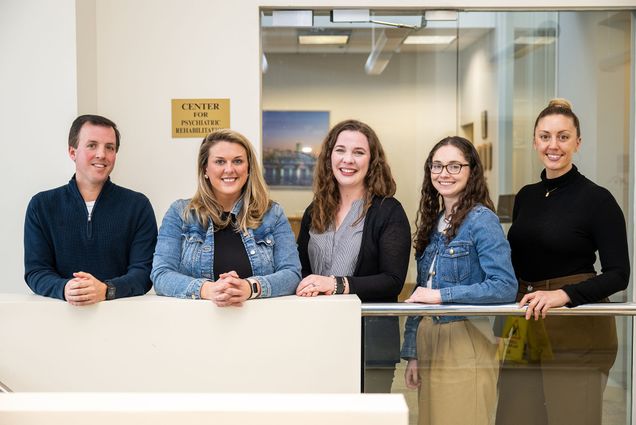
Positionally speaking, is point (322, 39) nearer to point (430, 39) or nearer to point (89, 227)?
point (430, 39)

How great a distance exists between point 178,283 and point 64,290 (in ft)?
1.37

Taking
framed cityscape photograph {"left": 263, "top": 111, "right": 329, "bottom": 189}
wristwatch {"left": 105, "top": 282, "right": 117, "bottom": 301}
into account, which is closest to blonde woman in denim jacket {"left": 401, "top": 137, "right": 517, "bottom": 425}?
wristwatch {"left": 105, "top": 282, "right": 117, "bottom": 301}

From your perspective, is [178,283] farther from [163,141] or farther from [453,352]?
[163,141]

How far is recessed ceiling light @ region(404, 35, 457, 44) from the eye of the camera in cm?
479

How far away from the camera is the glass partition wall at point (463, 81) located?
4699 millimetres

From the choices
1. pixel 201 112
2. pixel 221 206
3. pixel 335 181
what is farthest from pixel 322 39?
pixel 221 206

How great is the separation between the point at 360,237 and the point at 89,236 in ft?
3.60

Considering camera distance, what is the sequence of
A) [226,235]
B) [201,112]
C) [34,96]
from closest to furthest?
1. [226,235]
2. [34,96]
3. [201,112]

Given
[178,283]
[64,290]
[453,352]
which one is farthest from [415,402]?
[64,290]

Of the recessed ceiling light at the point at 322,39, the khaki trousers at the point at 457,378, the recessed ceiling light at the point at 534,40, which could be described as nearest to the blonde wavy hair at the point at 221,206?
the khaki trousers at the point at 457,378

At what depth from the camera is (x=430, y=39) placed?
4836 millimetres

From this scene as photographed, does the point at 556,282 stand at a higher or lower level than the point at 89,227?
lower

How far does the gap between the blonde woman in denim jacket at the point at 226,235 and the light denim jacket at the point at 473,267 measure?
539 millimetres

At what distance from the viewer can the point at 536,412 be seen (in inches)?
102
